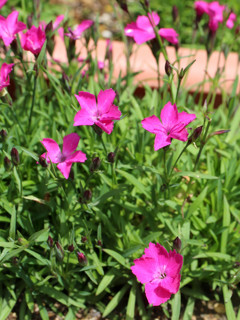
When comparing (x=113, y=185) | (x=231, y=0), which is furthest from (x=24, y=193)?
(x=231, y=0)

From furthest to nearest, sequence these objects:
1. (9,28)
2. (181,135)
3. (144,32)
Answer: (144,32) → (9,28) → (181,135)

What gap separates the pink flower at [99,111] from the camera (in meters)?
1.22

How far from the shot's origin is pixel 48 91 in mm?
1922

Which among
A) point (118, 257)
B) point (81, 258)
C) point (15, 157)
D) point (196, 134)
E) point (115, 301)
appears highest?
point (196, 134)

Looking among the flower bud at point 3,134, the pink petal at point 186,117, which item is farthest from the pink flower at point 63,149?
the pink petal at point 186,117

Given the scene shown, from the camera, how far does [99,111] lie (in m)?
1.29

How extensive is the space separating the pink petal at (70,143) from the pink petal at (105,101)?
111 mm

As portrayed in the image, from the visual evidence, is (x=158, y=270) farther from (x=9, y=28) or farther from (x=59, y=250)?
(x=9, y=28)

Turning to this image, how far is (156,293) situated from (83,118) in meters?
0.55

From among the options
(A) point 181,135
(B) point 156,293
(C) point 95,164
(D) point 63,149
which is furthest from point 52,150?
(B) point 156,293

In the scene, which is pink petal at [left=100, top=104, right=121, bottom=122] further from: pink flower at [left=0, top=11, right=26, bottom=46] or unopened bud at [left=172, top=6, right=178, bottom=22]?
unopened bud at [left=172, top=6, right=178, bottom=22]

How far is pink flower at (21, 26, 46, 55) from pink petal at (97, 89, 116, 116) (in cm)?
31

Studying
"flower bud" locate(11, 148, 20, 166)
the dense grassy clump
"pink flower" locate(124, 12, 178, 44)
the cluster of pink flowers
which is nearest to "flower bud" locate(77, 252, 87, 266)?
the dense grassy clump

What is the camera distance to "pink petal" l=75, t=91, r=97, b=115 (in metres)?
1.30
